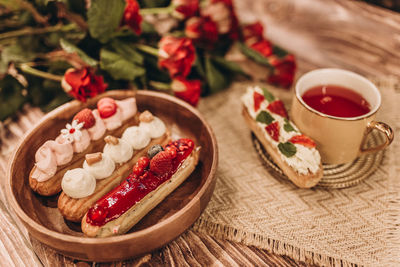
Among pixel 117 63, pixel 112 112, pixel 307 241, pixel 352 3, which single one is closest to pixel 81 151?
pixel 112 112

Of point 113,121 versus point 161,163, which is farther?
point 113,121

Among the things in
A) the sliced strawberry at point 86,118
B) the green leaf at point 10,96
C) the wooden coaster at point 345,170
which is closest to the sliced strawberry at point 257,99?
the wooden coaster at point 345,170

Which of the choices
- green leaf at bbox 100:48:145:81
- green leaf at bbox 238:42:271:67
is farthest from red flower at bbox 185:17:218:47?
green leaf at bbox 100:48:145:81

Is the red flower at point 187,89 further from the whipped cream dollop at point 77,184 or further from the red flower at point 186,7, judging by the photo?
the whipped cream dollop at point 77,184

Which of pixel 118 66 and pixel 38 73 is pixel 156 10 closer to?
pixel 118 66

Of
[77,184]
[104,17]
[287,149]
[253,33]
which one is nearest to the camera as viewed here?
[77,184]

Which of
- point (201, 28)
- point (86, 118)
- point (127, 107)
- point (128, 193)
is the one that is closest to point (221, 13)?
point (201, 28)
